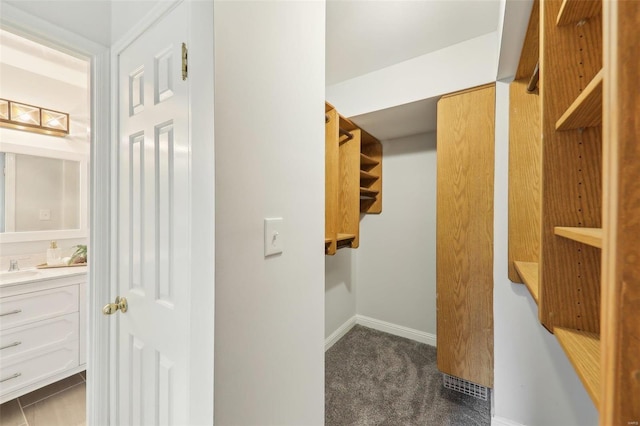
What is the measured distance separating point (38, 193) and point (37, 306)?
954mm

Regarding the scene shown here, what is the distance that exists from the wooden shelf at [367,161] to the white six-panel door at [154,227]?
6.27 ft

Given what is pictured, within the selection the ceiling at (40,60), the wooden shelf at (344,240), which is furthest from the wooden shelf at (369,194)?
the ceiling at (40,60)

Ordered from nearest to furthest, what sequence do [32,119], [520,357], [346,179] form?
1. [520,357]
2. [32,119]
3. [346,179]

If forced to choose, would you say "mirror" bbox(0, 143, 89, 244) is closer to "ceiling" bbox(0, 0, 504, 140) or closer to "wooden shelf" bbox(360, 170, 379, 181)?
"ceiling" bbox(0, 0, 504, 140)

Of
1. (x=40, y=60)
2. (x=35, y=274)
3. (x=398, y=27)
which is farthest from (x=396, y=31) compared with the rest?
(x=35, y=274)

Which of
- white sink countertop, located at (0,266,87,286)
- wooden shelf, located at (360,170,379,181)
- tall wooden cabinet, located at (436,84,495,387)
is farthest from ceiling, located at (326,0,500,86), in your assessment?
white sink countertop, located at (0,266,87,286)

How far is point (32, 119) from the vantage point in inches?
80.7

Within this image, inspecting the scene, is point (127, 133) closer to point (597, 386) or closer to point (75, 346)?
point (597, 386)

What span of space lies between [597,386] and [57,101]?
3.54m

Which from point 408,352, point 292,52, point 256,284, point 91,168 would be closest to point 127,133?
point 91,168

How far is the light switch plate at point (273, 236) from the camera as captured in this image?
83cm

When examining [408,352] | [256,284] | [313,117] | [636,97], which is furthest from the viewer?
[408,352]

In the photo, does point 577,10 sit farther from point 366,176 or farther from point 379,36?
point 366,176

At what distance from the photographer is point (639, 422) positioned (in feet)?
1.14
